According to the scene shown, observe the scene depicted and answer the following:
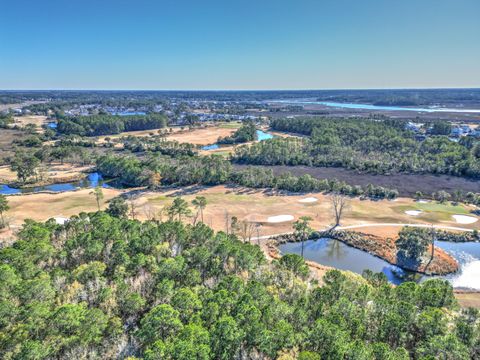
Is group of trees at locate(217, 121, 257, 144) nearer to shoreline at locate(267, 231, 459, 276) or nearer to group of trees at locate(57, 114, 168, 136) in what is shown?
group of trees at locate(57, 114, 168, 136)

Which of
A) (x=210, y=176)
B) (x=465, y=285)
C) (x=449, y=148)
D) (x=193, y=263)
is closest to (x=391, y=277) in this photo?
(x=465, y=285)

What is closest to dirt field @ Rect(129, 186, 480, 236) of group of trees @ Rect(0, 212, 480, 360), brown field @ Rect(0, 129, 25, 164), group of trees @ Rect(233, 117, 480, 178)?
group of trees @ Rect(0, 212, 480, 360)

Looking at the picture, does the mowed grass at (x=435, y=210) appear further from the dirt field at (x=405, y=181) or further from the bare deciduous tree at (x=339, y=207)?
the bare deciduous tree at (x=339, y=207)

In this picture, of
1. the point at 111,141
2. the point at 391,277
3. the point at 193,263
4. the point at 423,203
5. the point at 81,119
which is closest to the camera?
the point at 193,263

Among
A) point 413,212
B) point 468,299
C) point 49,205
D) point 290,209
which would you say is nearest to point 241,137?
point 290,209

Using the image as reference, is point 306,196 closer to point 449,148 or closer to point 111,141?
point 449,148

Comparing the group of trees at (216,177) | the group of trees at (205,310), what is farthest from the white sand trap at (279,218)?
the group of trees at (205,310)

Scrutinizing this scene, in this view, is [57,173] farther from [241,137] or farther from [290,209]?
[241,137]
